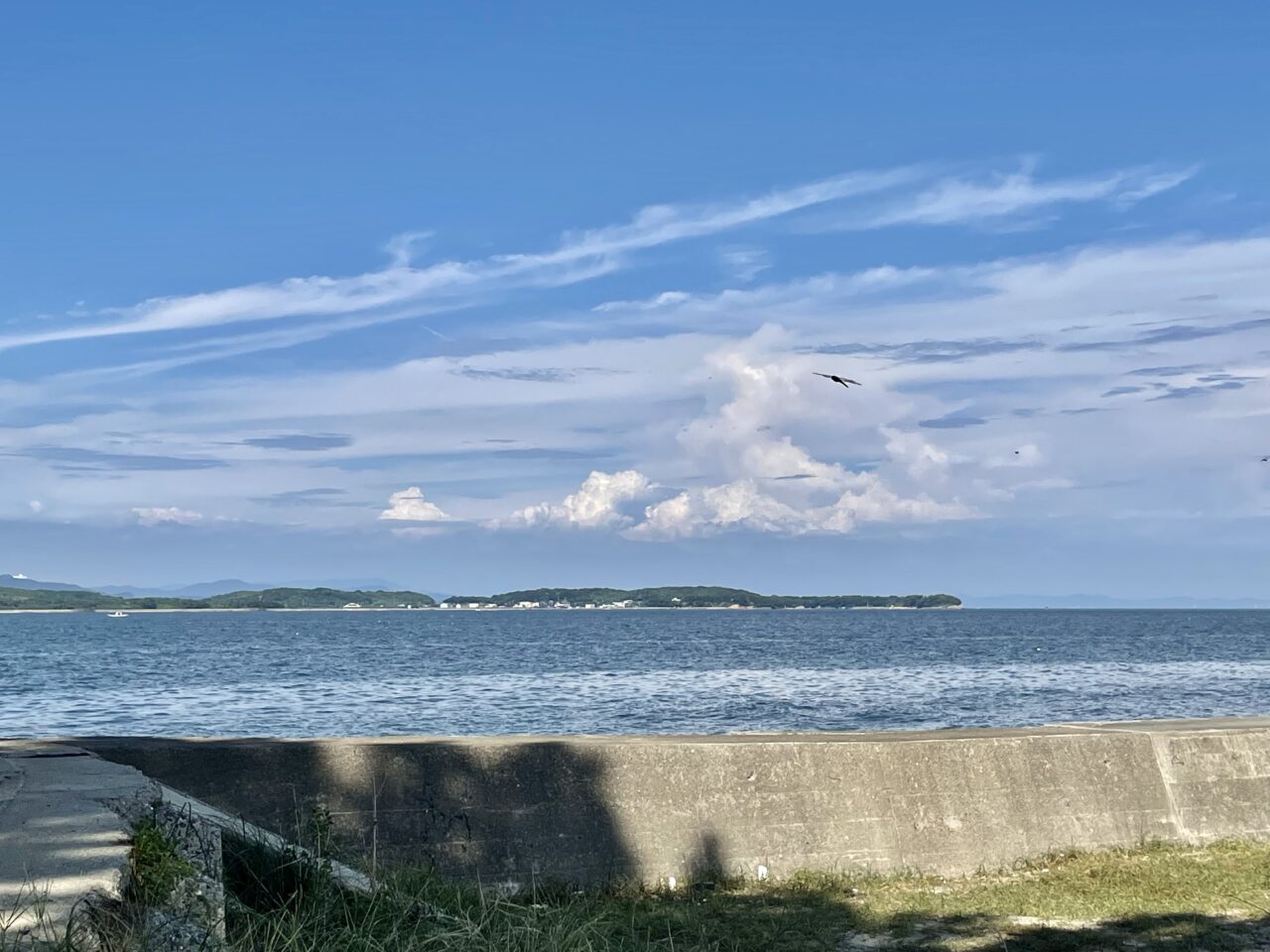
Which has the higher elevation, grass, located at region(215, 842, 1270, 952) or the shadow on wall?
the shadow on wall

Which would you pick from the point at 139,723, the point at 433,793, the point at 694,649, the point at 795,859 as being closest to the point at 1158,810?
the point at 795,859

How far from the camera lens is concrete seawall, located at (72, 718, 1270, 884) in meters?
9.02

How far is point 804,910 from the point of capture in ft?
27.9

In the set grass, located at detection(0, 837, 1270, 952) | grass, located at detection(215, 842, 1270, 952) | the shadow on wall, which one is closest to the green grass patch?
grass, located at detection(0, 837, 1270, 952)

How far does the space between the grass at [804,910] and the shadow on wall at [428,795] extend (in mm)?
341

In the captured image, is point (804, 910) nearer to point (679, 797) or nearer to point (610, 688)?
point (679, 797)

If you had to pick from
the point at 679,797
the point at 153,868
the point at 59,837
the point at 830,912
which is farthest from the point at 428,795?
the point at 153,868

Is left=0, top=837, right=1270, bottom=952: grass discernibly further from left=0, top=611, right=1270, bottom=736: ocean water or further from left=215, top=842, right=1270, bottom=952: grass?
left=0, top=611, right=1270, bottom=736: ocean water

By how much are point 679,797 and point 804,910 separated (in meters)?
1.28

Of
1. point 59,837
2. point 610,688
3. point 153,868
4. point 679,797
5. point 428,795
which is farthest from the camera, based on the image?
point 610,688

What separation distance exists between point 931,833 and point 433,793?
3580mm

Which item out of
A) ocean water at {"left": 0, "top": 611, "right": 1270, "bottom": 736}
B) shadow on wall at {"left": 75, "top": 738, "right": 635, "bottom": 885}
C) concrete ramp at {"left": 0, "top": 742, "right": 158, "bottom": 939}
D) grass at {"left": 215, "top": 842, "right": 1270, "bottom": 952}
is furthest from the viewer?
ocean water at {"left": 0, "top": 611, "right": 1270, "bottom": 736}

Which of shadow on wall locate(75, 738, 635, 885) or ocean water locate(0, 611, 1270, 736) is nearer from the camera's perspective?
shadow on wall locate(75, 738, 635, 885)

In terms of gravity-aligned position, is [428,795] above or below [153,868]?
below
